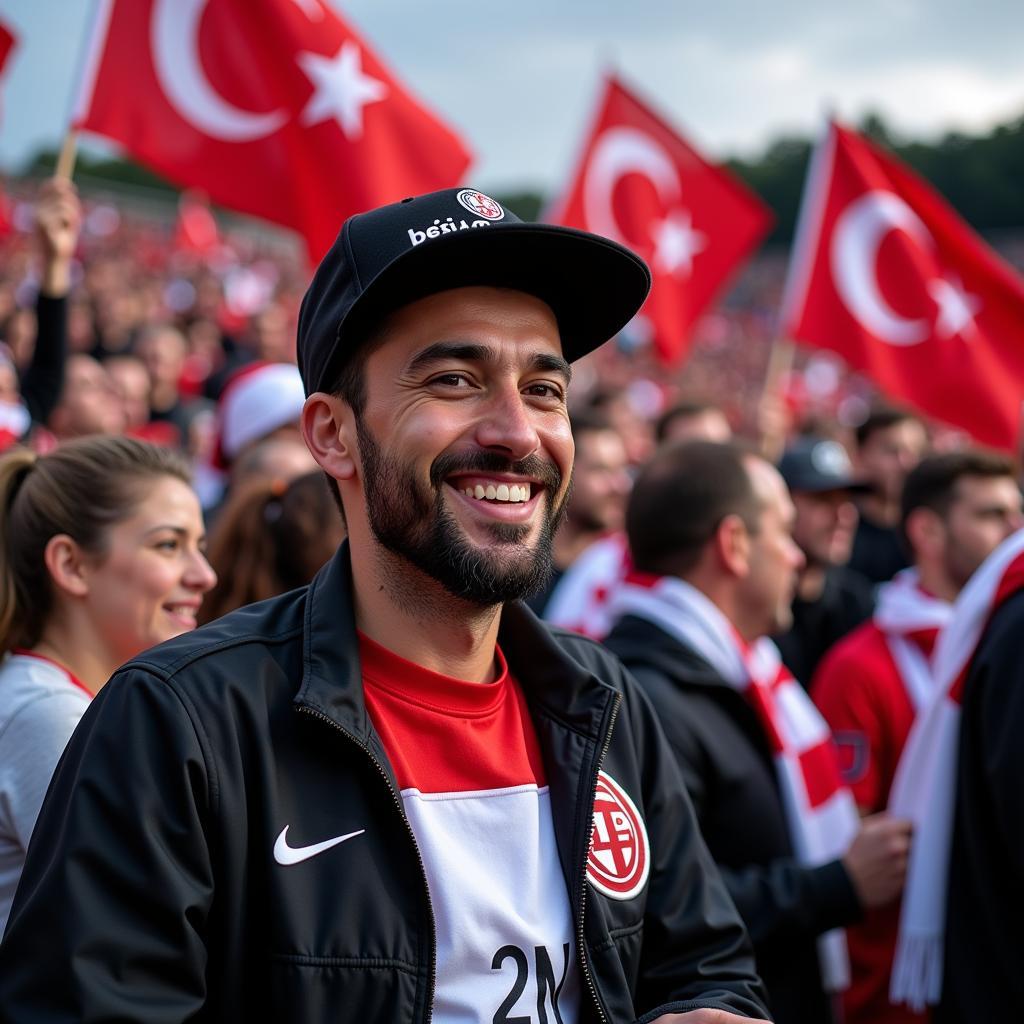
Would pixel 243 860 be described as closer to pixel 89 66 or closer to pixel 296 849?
pixel 296 849

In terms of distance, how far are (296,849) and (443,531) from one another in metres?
0.52

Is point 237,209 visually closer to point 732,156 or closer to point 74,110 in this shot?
point 74,110

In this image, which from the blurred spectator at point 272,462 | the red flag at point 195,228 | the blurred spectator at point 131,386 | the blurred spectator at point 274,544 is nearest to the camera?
the blurred spectator at point 274,544

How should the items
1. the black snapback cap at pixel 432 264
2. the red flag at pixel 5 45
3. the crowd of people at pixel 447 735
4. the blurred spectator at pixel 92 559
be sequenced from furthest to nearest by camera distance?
A: 1. the red flag at pixel 5 45
2. the blurred spectator at pixel 92 559
3. the black snapback cap at pixel 432 264
4. the crowd of people at pixel 447 735

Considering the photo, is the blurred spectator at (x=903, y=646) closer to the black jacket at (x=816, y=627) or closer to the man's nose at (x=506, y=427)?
the black jacket at (x=816, y=627)

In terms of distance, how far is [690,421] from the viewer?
22.5ft

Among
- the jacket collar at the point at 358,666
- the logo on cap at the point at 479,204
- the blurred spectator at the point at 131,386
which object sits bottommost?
the jacket collar at the point at 358,666

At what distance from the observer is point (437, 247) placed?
1.93 meters

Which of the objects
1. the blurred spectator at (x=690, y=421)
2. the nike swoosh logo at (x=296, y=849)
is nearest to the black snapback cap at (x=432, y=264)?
the nike swoosh logo at (x=296, y=849)

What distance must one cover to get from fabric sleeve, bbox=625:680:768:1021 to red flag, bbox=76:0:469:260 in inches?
133

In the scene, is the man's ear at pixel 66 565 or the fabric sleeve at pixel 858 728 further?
the fabric sleeve at pixel 858 728

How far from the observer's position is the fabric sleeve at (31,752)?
7.30ft

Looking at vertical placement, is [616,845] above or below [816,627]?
below

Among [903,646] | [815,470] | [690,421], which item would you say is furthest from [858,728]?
[690,421]
